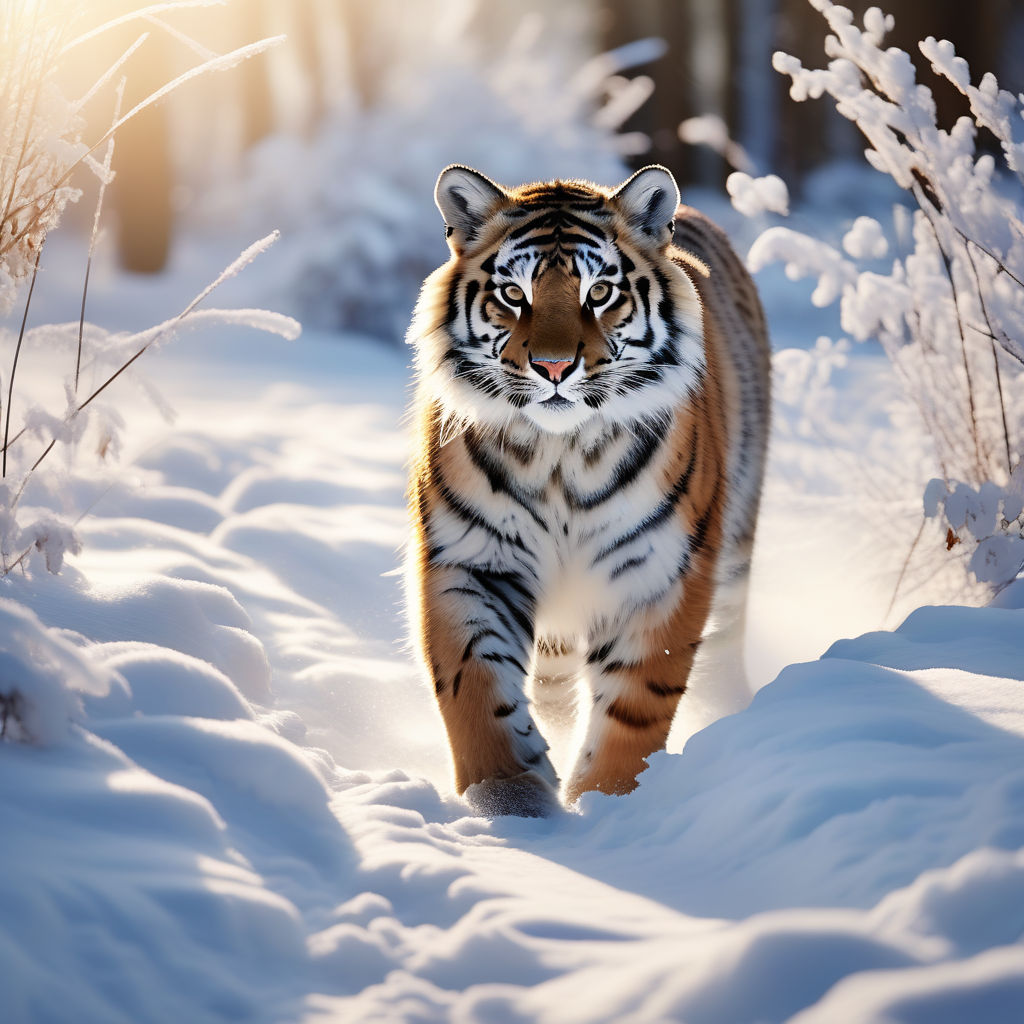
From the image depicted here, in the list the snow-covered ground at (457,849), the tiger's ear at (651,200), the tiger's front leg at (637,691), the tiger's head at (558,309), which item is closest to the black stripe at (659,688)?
the tiger's front leg at (637,691)

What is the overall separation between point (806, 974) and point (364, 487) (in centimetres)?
380

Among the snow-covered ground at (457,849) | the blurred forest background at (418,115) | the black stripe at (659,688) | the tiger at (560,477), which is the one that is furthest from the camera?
the blurred forest background at (418,115)

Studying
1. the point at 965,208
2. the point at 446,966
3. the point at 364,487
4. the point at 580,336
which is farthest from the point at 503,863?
the point at 364,487

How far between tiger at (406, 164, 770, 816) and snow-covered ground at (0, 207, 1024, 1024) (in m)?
0.37

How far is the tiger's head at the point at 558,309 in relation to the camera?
8.20 ft

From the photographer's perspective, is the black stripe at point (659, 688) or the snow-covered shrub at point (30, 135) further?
the black stripe at point (659, 688)

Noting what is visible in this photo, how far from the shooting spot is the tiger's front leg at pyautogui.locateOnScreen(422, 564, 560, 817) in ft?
8.14

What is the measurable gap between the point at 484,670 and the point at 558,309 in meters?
0.82

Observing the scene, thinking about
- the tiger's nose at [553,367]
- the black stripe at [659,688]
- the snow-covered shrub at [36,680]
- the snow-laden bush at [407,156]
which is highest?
the snow-laden bush at [407,156]

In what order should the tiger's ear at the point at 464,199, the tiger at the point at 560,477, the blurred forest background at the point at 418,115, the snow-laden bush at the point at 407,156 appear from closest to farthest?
the tiger at the point at 560,477, the tiger's ear at the point at 464,199, the snow-laden bush at the point at 407,156, the blurred forest background at the point at 418,115

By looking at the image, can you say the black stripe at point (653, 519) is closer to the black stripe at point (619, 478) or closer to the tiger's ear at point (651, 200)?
the black stripe at point (619, 478)

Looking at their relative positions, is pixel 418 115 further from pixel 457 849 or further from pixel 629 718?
pixel 457 849

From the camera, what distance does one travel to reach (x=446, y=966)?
1.50 metres

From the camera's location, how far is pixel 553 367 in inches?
95.5
